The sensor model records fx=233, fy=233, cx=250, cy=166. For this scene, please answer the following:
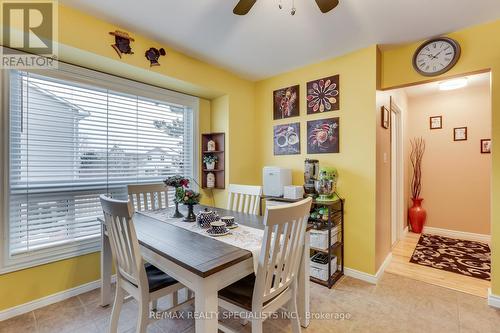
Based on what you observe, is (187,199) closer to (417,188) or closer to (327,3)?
(327,3)

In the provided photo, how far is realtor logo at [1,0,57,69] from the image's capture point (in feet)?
5.54

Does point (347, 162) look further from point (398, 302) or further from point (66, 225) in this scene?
point (66, 225)

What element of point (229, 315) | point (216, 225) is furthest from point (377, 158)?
point (229, 315)

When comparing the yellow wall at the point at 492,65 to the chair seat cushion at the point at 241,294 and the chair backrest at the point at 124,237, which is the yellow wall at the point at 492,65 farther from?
the chair backrest at the point at 124,237

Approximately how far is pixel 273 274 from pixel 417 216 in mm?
3941

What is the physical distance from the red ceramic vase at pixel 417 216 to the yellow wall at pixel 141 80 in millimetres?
3001

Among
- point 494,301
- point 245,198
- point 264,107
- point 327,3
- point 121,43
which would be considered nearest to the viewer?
point 327,3

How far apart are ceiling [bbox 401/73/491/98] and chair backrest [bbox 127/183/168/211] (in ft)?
13.0

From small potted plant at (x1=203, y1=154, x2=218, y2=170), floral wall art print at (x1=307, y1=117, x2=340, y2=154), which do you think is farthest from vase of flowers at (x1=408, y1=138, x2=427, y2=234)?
small potted plant at (x1=203, y1=154, x2=218, y2=170)

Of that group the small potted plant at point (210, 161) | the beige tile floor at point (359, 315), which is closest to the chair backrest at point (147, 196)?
the small potted plant at point (210, 161)

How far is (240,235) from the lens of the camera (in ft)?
5.20

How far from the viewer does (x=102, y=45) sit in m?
2.04

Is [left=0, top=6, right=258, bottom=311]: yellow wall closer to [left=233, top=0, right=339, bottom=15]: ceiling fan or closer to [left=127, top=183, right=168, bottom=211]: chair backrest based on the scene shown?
[left=127, top=183, right=168, bottom=211]: chair backrest

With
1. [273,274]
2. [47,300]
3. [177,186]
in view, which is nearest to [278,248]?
[273,274]
